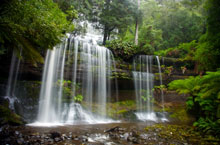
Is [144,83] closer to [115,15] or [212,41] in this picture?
[212,41]

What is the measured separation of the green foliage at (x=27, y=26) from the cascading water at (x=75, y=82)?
99.8 inches

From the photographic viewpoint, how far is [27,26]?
4082 millimetres

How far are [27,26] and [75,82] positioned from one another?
5.40m

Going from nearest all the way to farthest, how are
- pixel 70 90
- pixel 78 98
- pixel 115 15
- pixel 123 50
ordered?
1. pixel 78 98
2. pixel 70 90
3. pixel 123 50
4. pixel 115 15

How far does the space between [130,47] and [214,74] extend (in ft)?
23.2

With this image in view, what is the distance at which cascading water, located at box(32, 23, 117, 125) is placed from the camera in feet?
25.3

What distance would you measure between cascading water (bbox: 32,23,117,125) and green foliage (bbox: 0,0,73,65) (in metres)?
2.53

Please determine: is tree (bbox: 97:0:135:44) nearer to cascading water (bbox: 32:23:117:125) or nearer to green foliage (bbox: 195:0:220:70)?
cascading water (bbox: 32:23:117:125)

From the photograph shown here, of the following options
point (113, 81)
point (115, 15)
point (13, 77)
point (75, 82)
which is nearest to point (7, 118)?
point (13, 77)

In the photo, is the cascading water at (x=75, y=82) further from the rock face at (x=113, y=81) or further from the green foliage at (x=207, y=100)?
the green foliage at (x=207, y=100)

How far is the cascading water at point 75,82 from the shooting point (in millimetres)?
7711

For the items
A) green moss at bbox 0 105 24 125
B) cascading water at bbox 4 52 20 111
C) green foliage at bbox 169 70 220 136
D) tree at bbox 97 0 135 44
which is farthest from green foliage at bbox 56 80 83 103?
tree at bbox 97 0 135 44

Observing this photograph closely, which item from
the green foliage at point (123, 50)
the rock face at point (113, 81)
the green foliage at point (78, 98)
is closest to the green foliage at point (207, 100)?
the rock face at point (113, 81)

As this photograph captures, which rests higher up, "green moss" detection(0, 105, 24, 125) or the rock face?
the rock face
